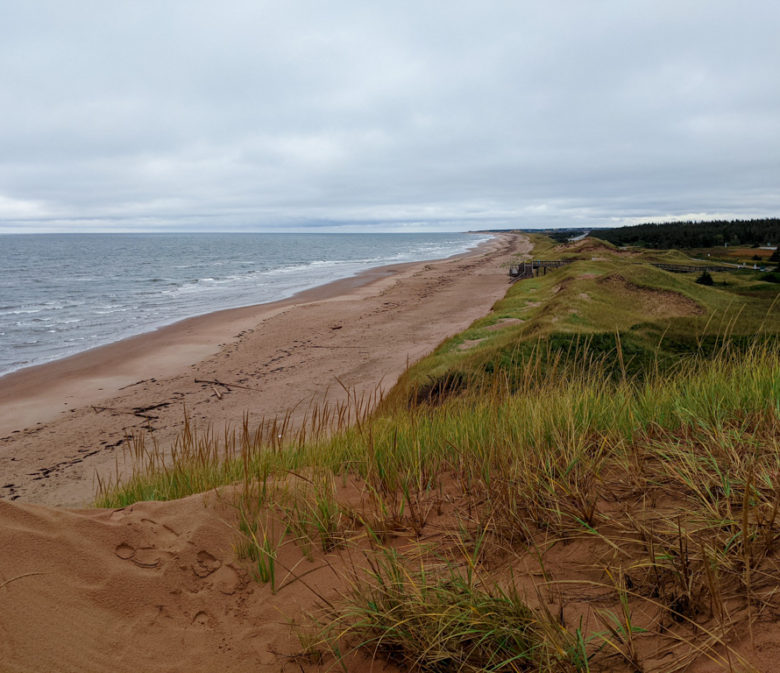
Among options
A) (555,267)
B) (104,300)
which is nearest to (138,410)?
(104,300)

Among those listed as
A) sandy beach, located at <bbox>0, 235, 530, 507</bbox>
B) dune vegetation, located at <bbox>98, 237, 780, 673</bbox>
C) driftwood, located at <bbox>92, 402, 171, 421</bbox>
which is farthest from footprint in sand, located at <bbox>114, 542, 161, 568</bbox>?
driftwood, located at <bbox>92, 402, 171, 421</bbox>

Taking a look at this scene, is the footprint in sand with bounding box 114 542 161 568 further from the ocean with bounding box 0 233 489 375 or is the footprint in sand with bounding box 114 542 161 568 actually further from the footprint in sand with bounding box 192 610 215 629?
the ocean with bounding box 0 233 489 375

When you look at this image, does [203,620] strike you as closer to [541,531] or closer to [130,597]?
[130,597]

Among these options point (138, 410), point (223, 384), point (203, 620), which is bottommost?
point (138, 410)

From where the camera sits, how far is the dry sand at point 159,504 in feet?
7.83

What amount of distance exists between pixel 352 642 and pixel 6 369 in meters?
Result: 18.7

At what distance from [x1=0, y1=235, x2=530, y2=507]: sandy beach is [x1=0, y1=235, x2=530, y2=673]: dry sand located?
0.19 feet

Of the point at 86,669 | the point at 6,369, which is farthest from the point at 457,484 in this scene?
the point at 6,369

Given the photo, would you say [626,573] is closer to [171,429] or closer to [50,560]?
[50,560]

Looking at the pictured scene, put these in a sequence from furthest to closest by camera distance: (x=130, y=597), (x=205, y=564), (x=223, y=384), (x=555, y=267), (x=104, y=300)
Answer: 1. (x=555, y=267)
2. (x=104, y=300)
3. (x=223, y=384)
4. (x=205, y=564)
5. (x=130, y=597)

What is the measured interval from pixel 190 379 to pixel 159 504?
1177 centimetres

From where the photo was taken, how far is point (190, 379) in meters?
14.9

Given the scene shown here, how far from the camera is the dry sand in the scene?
239cm

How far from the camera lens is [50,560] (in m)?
2.86
